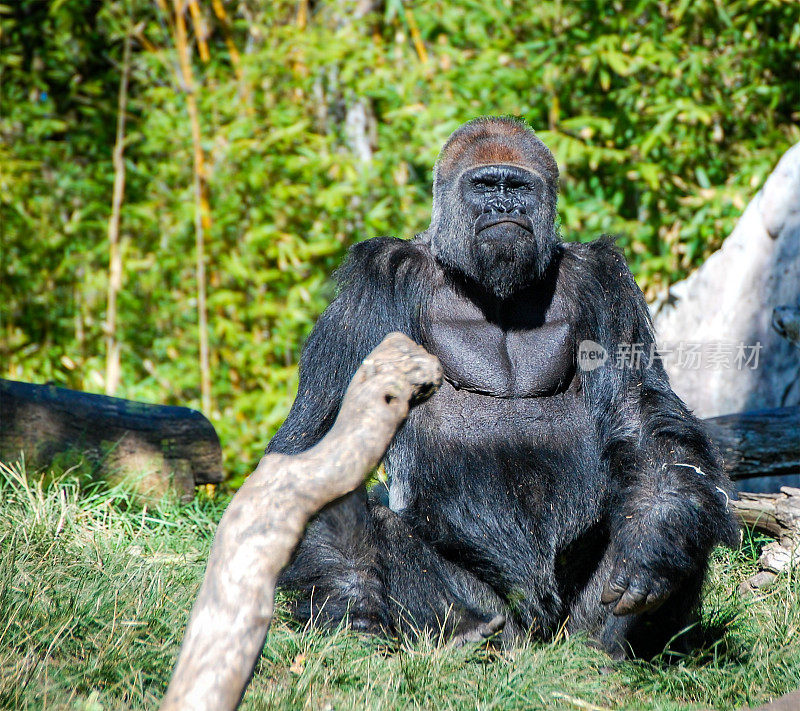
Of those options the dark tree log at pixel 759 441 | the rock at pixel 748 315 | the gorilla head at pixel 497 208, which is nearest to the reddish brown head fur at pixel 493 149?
the gorilla head at pixel 497 208

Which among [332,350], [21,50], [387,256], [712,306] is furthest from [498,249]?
[21,50]

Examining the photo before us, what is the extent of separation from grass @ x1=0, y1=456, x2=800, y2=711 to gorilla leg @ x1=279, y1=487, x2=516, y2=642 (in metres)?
0.10

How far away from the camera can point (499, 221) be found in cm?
378

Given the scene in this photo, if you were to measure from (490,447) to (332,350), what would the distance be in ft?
2.34

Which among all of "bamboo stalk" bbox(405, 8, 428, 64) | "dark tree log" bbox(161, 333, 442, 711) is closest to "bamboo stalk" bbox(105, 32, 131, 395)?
"bamboo stalk" bbox(405, 8, 428, 64)

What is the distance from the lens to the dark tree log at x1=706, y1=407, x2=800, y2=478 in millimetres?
4742

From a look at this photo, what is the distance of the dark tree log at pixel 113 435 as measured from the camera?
4.41 m

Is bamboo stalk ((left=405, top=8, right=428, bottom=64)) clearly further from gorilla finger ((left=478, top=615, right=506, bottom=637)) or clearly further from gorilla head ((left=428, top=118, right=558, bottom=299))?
gorilla finger ((left=478, top=615, right=506, bottom=637))

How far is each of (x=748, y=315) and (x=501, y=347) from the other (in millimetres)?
2909

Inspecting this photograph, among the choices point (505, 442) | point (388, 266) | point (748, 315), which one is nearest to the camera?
point (505, 442)

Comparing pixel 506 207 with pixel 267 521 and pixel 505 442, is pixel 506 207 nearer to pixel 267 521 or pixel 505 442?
pixel 505 442

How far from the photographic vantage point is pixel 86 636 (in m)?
2.84

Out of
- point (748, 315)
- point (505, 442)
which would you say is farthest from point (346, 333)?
point (748, 315)

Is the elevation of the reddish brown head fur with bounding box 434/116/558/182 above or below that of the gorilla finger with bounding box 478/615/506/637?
above
